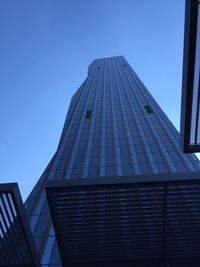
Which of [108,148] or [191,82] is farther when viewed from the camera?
[108,148]

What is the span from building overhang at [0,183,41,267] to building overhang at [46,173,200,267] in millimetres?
1091

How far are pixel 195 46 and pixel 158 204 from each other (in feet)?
18.7

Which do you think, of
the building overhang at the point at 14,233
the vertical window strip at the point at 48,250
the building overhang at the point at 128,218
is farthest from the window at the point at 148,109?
the building overhang at the point at 14,233

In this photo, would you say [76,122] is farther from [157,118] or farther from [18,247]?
[18,247]

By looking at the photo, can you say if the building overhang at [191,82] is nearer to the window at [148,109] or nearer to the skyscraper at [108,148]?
the skyscraper at [108,148]

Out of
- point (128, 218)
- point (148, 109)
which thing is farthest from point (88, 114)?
point (128, 218)

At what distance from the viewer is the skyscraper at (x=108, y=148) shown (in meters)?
25.0

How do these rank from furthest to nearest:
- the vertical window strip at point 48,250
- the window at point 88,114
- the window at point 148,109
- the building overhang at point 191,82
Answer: the window at point 88,114
the window at point 148,109
the vertical window strip at point 48,250
the building overhang at point 191,82

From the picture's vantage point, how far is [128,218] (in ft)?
A: 37.5

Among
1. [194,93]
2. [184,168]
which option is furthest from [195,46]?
[184,168]

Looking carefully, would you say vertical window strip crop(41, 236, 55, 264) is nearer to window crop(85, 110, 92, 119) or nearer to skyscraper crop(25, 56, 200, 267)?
skyscraper crop(25, 56, 200, 267)

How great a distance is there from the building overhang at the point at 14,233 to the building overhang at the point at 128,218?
1091mm

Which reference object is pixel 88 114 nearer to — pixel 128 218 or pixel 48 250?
pixel 48 250

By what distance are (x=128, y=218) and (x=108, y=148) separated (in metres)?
27.9
